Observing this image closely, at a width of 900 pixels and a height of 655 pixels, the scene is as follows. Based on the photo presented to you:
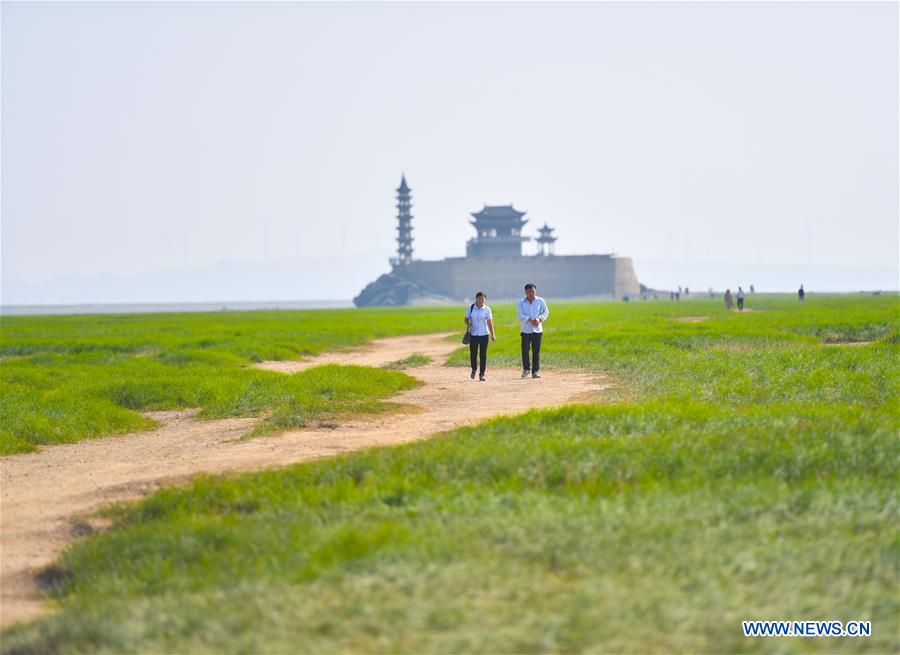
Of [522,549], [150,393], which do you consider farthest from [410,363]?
[522,549]

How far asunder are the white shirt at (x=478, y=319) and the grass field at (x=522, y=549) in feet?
29.7

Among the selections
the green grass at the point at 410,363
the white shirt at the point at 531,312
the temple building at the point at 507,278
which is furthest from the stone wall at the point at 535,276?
the white shirt at the point at 531,312

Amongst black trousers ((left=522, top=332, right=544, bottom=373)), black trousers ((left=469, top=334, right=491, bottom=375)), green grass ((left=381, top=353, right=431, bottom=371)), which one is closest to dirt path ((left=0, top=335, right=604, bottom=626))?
black trousers ((left=522, top=332, right=544, bottom=373))

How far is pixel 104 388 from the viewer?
16.3m

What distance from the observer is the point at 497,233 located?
16112 cm

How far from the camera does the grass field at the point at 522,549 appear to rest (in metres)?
4.52

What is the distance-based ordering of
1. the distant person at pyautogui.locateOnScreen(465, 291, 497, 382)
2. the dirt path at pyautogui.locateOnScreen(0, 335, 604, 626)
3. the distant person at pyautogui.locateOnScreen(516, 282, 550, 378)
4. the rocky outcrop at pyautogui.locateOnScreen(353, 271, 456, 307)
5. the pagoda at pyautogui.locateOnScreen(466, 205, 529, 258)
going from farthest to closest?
the pagoda at pyautogui.locateOnScreen(466, 205, 529, 258)
the rocky outcrop at pyautogui.locateOnScreen(353, 271, 456, 307)
the distant person at pyautogui.locateOnScreen(465, 291, 497, 382)
the distant person at pyautogui.locateOnScreen(516, 282, 550, 378)
the dirt path at pyautogui.locateOnScreen(0, 335, 604, 626)

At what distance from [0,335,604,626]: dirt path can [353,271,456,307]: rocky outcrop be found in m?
131

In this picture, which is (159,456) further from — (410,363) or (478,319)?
(410,363)

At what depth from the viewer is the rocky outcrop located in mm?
148250

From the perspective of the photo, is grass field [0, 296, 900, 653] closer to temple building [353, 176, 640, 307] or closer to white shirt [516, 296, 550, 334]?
white shirt [516, 296, 550, 334]

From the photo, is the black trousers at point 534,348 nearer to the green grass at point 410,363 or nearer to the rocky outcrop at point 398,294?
the green grass at point 410,363

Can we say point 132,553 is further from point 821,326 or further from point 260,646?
point 821,326

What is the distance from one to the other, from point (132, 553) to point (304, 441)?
4.80 metres
